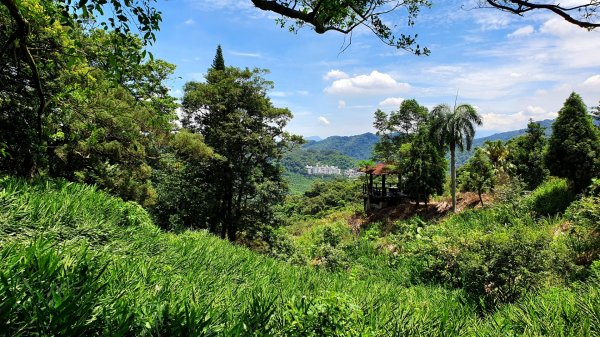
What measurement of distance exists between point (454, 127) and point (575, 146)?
673cm

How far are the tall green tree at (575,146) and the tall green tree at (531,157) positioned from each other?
544 centimetres

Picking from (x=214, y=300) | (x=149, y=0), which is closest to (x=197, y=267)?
(x=214, y=300)

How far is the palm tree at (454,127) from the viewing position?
18703 millimetres

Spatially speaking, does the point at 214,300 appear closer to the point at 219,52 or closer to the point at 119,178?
the point at 119,178

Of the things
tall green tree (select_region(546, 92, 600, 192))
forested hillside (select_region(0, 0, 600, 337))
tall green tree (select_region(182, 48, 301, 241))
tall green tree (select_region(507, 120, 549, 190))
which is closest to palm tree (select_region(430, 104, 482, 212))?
forested hillside (select_region(0, 0, 600, 337))

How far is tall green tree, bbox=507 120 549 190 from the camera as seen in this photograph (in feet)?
62.6

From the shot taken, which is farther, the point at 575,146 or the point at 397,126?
the point at 397,126

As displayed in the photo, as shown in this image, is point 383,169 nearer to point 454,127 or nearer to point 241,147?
point 454,127

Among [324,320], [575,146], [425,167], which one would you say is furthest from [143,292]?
[425,167]

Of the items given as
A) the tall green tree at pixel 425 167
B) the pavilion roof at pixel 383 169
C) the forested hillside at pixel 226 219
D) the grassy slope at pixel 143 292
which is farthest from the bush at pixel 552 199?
the pavilion roof at pixel 383 169

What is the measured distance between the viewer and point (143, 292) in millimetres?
2711

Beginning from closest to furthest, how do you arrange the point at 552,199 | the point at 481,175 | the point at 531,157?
the point at 552,199 → the point at 481,175 → the point at 531,157

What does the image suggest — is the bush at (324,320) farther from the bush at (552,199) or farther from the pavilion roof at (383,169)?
the pavilion roof at (383,169)

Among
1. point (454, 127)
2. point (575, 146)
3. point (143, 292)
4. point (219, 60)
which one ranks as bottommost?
point (143, 292)
